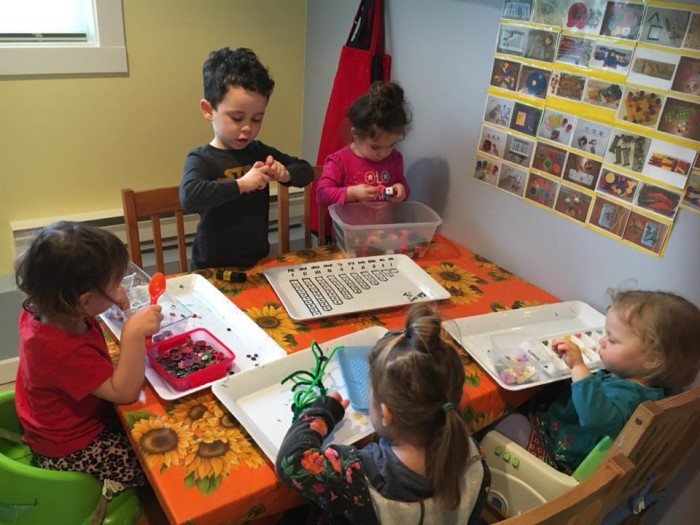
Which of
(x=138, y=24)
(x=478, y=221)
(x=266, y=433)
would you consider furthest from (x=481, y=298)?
(x=138, y=24)

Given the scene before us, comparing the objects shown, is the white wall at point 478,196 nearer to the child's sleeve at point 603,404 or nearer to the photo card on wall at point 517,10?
the photo card on wall at point 517,10

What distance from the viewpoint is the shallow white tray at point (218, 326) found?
1.05 m

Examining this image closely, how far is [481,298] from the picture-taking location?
57.6 inches

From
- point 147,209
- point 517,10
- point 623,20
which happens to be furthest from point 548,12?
point 147,209

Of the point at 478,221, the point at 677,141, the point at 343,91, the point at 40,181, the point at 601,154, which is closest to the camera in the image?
the point at 677,141

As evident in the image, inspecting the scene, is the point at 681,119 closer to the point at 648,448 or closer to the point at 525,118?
the point at 525,118

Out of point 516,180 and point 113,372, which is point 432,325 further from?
point 516,180

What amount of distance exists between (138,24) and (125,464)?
62.2 inches

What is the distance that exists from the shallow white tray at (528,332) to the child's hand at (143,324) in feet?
2.07

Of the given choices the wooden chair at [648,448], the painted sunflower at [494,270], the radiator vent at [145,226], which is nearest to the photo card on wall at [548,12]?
the painted sunflower at [494,270]

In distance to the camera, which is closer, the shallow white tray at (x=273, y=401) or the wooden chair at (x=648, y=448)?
the wooden chair at (x=648, y=448)

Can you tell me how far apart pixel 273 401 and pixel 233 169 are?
26.3 inches

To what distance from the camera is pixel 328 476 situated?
839mm

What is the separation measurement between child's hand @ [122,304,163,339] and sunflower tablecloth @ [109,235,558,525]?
0.12m
